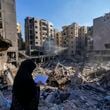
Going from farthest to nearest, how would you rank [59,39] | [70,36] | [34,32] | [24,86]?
[59,39]
[70,36]
[34,32]
[24,86]

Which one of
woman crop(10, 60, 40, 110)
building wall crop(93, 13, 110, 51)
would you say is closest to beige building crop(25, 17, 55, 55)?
building wall crop(93, 13, 110, 51)

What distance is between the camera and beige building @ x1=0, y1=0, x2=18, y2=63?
34562mm

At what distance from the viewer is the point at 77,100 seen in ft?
30.6

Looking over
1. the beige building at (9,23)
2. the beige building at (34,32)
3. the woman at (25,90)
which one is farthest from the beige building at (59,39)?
the woman at (25,90)

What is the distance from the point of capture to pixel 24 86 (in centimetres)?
416

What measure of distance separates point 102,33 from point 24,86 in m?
50.2

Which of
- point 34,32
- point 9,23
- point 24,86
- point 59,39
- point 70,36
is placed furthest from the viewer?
point 59,39

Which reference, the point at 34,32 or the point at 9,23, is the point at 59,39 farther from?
the point at 9,23

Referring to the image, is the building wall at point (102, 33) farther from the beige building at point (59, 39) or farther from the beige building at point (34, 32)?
the beige building at point (59, 39)

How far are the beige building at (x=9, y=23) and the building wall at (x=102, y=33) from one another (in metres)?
25.0

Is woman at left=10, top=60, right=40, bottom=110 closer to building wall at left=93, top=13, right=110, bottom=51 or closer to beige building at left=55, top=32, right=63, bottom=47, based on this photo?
building wall at left=93, top=13, right=110, bottom=51

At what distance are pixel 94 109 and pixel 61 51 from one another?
51.0 m

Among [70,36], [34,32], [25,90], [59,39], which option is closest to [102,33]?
[70,36]

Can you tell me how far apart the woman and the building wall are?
47153 mm
